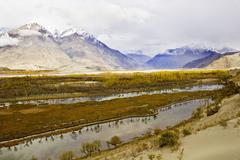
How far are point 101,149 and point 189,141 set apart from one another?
48.8 feet

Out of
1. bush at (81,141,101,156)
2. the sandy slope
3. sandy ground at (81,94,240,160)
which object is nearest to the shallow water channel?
bush at (81,141,101,156)

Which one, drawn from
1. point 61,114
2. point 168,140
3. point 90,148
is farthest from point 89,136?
point 168,140

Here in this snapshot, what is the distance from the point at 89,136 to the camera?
40.8 m

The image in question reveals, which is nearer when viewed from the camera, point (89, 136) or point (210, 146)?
A: point (210, 146)

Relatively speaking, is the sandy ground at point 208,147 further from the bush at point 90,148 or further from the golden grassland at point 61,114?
the golden grassland at point 61,114

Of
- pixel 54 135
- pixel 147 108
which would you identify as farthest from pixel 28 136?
pixel 147 108

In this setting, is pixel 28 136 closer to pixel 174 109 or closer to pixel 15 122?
pixel 15 122

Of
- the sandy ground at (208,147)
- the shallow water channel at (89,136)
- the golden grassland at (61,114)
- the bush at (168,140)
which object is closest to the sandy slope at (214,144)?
the sandy ground at (208,147)

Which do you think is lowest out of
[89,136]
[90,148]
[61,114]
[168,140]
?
[89,136]

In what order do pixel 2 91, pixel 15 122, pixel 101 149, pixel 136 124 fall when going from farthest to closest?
pixel 2 91 < pixel 15 122 < pixel 136 124 < pixel 101 149

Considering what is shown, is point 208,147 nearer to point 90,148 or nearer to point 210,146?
point 210,146

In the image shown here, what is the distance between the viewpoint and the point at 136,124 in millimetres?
46250

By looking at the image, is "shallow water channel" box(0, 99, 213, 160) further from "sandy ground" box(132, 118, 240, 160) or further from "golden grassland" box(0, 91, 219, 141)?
"sandy ground" box(132, 118, 240, 160)

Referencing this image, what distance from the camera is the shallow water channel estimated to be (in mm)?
34719
